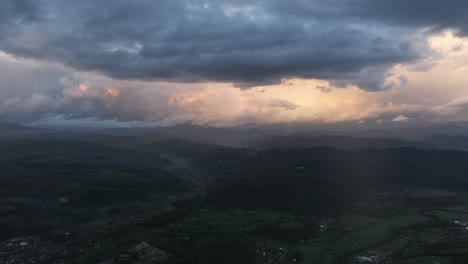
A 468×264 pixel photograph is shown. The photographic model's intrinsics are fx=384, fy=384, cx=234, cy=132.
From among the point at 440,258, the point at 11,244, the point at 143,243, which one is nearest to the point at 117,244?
the point at 143,243

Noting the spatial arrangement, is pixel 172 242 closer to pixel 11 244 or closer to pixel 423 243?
pixel 11 244

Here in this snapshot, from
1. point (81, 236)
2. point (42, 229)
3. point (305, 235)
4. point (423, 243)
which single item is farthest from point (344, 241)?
point (42, 229)

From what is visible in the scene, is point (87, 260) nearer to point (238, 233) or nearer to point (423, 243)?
point (238, 233)

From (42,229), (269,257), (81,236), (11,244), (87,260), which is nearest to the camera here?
(87,260)

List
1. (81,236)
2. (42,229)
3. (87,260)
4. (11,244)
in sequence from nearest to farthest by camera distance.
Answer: (87,260) < (11,244) < (81,236) < (42,229)

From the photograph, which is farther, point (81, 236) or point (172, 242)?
point (81, 236)

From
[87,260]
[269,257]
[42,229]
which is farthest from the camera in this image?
[42,229]

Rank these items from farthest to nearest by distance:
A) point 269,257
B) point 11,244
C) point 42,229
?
point 42,229, point 11,244, point 269,257

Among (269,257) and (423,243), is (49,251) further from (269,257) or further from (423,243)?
(423,243)

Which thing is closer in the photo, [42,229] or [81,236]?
[81,236]
